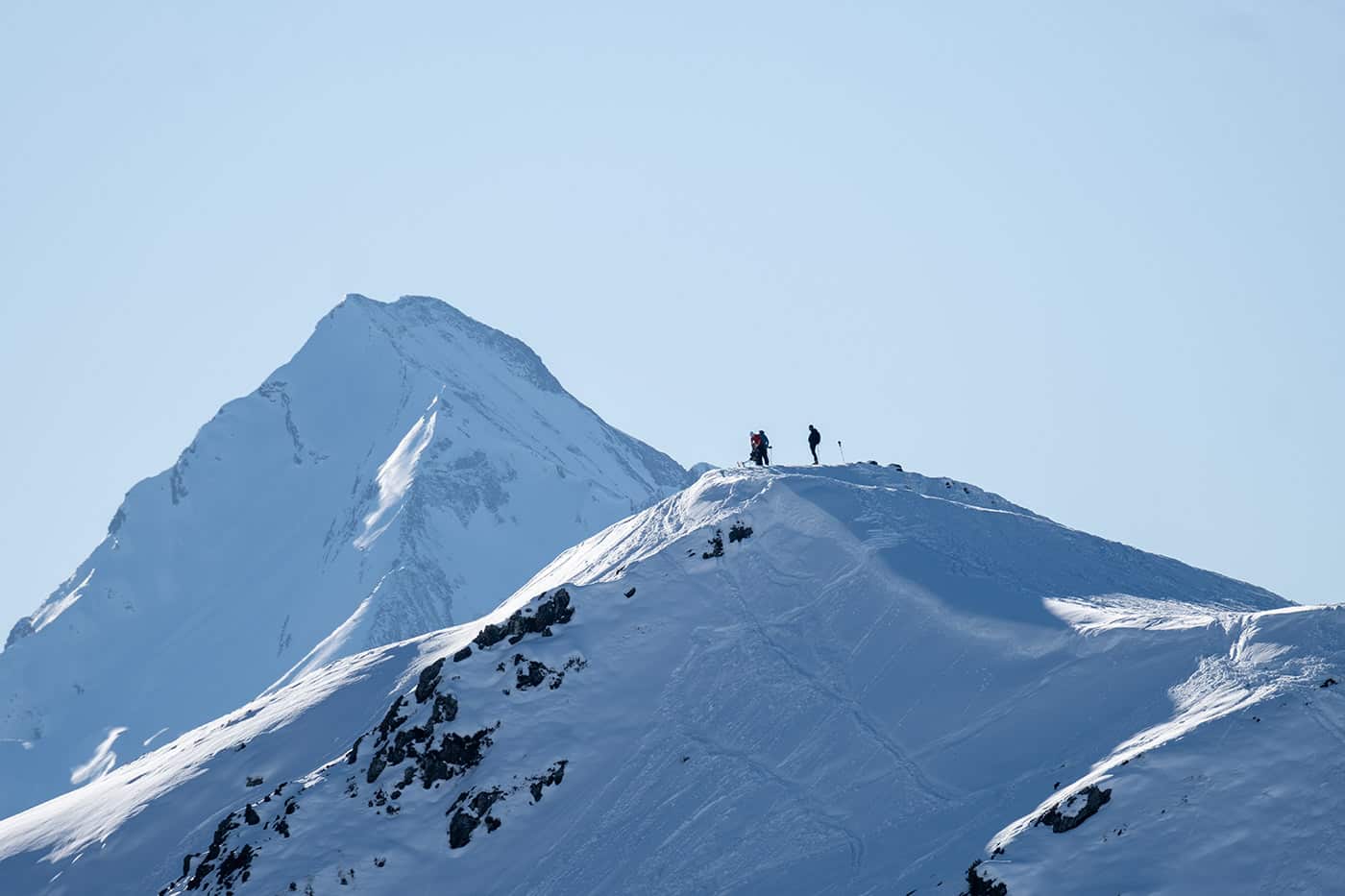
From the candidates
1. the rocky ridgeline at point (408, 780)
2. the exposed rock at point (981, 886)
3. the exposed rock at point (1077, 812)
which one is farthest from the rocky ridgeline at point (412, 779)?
the exposed rock at point (1077, 812)

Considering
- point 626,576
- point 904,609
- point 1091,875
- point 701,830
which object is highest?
point 626,576

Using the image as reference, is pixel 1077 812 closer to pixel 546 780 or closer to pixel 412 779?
pixel 546 780

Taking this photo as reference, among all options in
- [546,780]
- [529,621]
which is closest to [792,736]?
[546,780]

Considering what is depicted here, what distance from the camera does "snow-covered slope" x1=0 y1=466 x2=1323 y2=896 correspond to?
62156 millimetres

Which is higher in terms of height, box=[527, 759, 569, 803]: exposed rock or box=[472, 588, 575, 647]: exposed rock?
box=[472, 588, 575, 647]: exposed rock

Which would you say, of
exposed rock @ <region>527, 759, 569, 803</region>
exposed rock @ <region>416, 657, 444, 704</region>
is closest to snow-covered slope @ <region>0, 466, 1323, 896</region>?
exposed rock @ <region>527, 759, 569, 803</region>

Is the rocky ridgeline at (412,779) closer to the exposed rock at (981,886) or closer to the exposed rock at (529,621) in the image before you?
the exposed rock at (529,621)

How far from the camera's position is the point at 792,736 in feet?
241

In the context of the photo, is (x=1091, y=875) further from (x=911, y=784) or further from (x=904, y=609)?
(x=904, y=609)

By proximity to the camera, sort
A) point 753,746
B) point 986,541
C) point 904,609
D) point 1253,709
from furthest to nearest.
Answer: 1. point 986,541
2. point 904,609
3. point 753,746
4. point 1253,709

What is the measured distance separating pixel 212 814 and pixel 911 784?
2942cm

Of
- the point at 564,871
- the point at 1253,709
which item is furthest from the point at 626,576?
the point at 1253,709

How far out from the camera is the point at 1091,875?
58.0 metres

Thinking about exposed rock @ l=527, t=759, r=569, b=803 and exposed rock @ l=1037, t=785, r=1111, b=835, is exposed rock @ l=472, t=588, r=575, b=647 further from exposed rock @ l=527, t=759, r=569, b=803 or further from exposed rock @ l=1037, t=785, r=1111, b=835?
exposed rock @ l=1037, t=785, r=1111, b=835
